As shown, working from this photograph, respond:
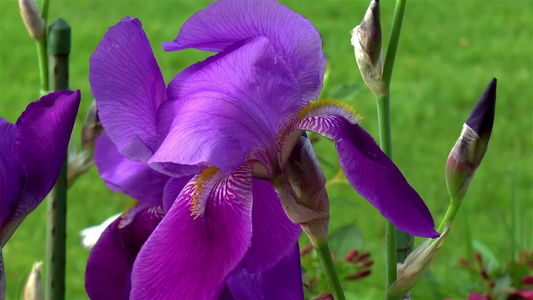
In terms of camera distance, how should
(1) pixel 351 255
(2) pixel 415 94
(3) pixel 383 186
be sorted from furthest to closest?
(2) pixel 415 94 < (1) pixel 351 255 < (3) pixel 383 186

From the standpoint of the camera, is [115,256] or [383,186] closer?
[383,186]

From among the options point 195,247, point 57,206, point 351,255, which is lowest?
point 351,255

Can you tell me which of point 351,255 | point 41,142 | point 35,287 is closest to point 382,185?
point 41,142

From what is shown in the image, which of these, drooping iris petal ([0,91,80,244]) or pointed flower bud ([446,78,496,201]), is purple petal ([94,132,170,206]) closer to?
drooping iris petal ([0,91,80,244])

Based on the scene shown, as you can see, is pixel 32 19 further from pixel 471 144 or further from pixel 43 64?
pixel 471 144

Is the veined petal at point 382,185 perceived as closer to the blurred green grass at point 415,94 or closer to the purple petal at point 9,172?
the purple petal at point 9,172

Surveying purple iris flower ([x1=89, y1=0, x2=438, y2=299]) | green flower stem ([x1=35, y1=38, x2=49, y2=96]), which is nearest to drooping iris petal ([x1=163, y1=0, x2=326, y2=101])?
purple iris flower ([x1=89, y1=0, x2=438, y2=299])

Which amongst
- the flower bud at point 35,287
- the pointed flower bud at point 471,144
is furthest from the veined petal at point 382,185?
the flower bud at point 35,287
